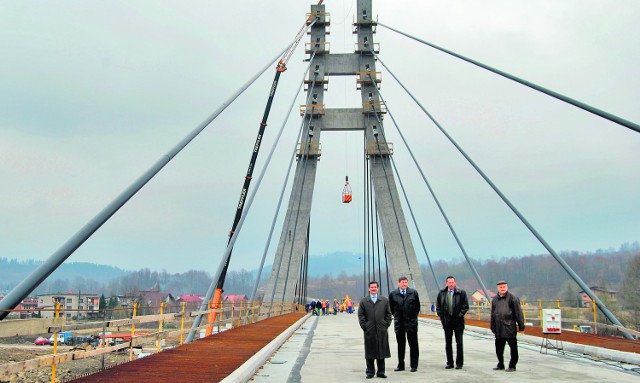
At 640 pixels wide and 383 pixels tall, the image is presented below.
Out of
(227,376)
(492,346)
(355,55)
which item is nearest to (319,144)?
(355,55)

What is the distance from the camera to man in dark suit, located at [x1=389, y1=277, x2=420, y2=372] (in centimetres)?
888

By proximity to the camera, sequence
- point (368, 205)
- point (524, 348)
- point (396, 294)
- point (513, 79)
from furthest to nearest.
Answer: point (368, 205) → point (524, 348) → point (513, 79) → point (396, 294)

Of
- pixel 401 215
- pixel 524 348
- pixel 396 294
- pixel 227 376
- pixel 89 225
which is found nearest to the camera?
pixel 227 376

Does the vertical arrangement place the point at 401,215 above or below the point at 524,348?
above

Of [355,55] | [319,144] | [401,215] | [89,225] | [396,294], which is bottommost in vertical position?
[396,294]

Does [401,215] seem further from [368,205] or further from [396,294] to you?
[396,294]

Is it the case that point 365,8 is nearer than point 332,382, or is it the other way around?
point 332,382

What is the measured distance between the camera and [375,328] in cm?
837

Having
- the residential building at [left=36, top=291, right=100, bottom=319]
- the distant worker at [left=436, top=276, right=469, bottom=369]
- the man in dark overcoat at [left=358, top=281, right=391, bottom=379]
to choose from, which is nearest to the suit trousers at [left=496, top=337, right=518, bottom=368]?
the distant worker at [left=436, top=276, right=469, bottom=369]

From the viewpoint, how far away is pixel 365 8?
3531cm

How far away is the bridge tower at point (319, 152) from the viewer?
33375mm

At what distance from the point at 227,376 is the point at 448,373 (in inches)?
129

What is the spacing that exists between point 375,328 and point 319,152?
27154 millimetres

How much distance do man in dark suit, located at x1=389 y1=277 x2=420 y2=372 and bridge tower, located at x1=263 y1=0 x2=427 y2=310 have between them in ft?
77.6
